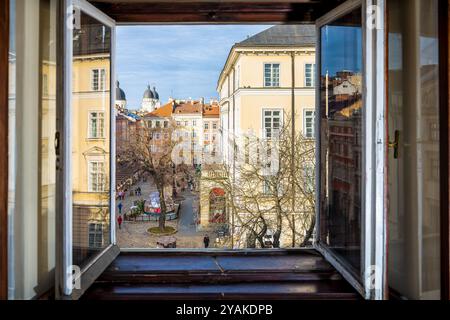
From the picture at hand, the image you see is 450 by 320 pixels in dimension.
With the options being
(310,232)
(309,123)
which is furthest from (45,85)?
(310,232)

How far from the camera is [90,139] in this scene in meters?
2.43

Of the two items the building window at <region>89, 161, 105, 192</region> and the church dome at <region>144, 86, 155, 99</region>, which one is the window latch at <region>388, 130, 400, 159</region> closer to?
the building window at <region>89, 161, 105, 192</region>

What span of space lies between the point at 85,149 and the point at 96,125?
270 millimetres

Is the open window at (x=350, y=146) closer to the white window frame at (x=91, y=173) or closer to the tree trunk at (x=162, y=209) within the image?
the white window frame at (x=91, y=173)

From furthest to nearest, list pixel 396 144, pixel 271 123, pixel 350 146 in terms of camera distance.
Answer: pixel 271 123
pixel 350 146
pixel 396 144

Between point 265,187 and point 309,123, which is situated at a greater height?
point 309,123

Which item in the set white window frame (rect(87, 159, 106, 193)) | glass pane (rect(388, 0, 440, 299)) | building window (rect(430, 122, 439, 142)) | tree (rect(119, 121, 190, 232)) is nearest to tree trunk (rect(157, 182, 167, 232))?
tree (rect(119, 121, 190, 232))

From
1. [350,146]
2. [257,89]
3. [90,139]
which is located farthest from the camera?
[257,89]

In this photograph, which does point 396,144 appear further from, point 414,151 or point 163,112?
point 163,112

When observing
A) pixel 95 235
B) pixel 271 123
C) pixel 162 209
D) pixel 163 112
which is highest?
pixel 163 112

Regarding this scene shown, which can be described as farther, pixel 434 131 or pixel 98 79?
pixel 98 79

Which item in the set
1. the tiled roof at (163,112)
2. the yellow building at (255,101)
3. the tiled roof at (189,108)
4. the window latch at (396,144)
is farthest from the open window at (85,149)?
the yellow building at (255,101)

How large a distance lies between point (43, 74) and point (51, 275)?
3.58 ft
